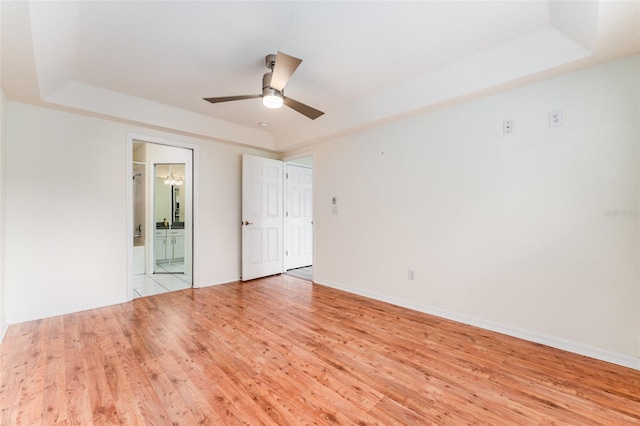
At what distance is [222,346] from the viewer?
236 centimetres

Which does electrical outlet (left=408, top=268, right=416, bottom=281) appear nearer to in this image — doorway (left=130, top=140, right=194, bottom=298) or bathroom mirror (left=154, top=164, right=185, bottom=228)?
doorway (left=130, top=140, right=194, bottom=298)

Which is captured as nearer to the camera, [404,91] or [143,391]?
[143,391]

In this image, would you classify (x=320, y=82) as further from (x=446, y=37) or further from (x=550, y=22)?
(x=550, y=22)

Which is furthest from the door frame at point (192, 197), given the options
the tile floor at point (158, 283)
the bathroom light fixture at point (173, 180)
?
the bathroom light fixture at point (173, 180)

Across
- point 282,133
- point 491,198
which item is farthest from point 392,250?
point 282,133

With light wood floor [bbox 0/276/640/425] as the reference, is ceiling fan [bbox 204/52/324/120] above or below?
above

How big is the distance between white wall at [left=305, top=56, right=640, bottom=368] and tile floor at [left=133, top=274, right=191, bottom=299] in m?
3.02

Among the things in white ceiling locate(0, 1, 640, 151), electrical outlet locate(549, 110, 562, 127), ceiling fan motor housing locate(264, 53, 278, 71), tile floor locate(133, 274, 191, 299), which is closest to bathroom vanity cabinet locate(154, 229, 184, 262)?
tile floor locate(133, 274, 191, 299)

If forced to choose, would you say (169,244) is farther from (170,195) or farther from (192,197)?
(192,197)

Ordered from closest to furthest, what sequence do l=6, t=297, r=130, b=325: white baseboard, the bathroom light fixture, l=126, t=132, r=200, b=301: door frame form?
1. l=6, t=297, r=130, b=325: white baseboard
2. l=126, t=132, r=200, b=301: door frame
3. the bathroom light fixture

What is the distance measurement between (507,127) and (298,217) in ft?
12.6

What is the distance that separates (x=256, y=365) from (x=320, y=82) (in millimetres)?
2795

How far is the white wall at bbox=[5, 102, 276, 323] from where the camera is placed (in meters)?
2.87

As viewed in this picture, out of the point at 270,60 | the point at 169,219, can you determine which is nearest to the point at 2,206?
the point at 270,60
